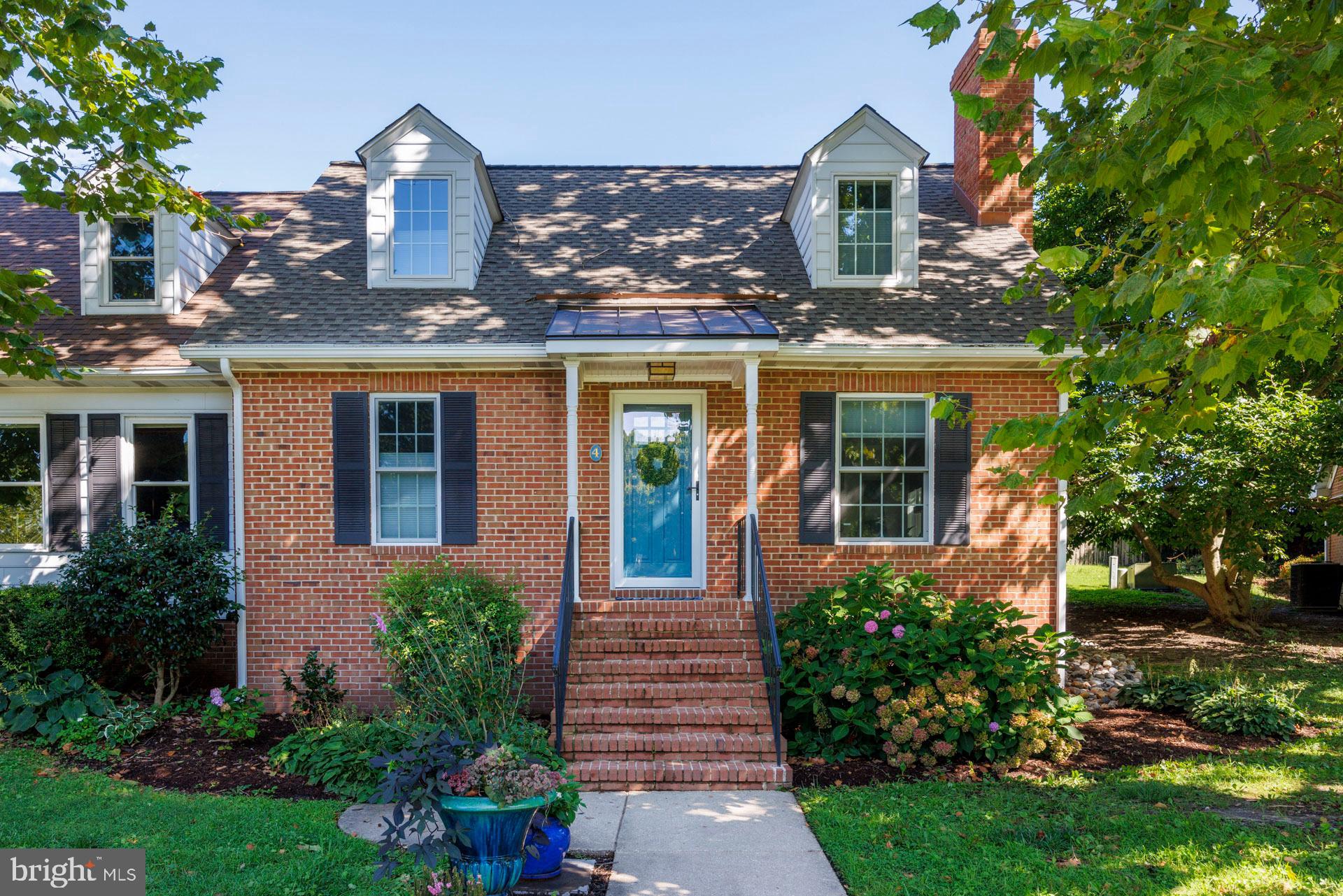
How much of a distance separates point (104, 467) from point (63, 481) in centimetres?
46

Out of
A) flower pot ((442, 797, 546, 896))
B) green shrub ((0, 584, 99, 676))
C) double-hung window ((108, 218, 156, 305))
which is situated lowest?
flower pot ((442, 797, 546, 896))

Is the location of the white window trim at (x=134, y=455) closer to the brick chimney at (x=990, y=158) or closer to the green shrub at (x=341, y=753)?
the green shrub at (x=341, y=753)

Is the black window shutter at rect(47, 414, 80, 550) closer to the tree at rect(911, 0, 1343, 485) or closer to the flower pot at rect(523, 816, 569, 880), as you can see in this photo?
the flower pot at rect(523, 816, 569, 880)

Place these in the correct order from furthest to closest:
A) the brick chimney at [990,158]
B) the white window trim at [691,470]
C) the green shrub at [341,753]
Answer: the brick chimney at [990,158]
the white window trim at [691,470]
the green shrub at [341,753]

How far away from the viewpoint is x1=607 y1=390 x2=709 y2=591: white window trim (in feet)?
28.0

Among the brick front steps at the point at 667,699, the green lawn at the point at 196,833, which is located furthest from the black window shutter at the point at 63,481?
the brick front steps at the point at 667,699

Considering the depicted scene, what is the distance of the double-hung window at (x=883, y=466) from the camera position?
8609mm

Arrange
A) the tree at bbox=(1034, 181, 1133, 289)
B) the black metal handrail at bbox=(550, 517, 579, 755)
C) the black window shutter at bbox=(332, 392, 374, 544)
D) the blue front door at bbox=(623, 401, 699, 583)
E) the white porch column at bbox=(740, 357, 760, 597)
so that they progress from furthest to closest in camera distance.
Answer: the tree at bbox=(1034, 181, 1133, 289), the blue front door at bbox=(623, 401, 699, 583), the black window shutter at bbox=(332, 392, 374, 544), the white porch column at bbox=(740, 357, 760, 597), the black metal handrail at bbox=(550, 517, 579, 755)

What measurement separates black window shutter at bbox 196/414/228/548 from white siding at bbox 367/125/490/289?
7.74ft

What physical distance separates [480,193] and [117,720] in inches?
255

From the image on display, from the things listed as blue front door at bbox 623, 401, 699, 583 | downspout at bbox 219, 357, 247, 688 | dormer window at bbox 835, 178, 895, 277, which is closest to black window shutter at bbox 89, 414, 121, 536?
downspout at bbox 219, 357, 247, 688

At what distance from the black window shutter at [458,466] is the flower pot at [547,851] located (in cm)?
407

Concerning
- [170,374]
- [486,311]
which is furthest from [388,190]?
[170,374]

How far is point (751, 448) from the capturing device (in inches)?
307
